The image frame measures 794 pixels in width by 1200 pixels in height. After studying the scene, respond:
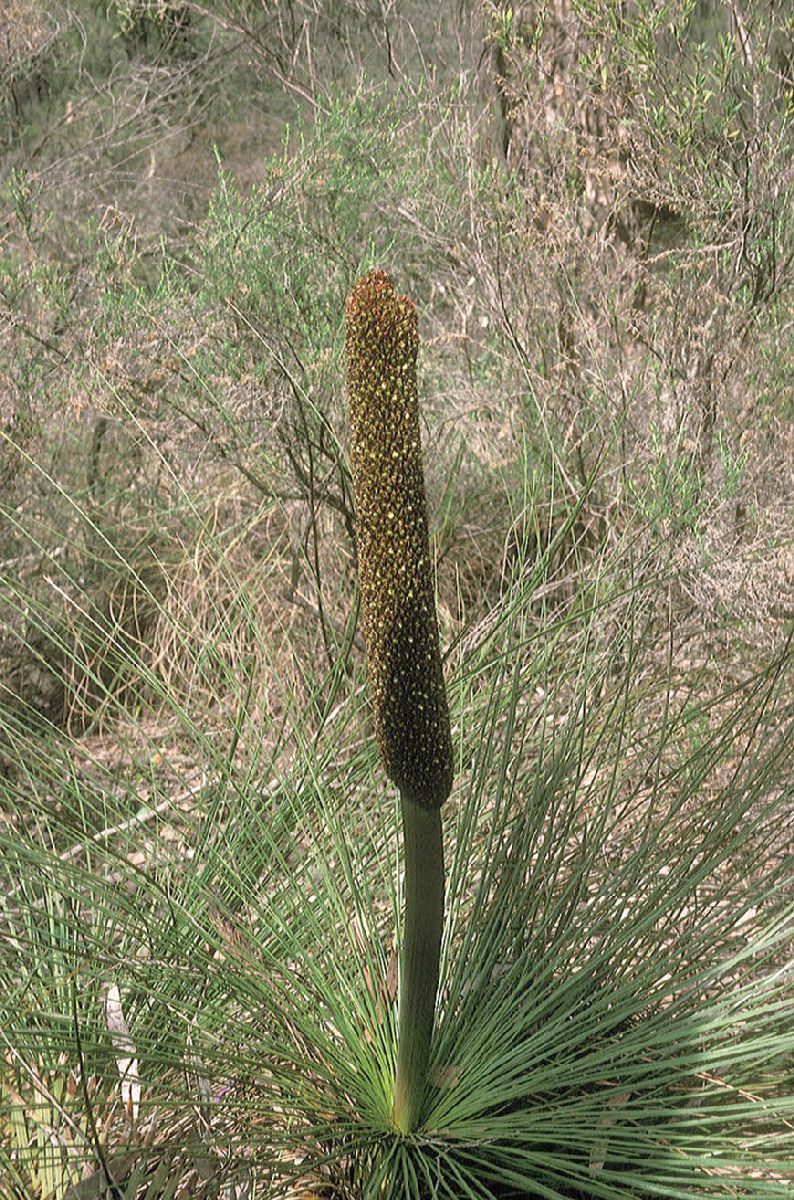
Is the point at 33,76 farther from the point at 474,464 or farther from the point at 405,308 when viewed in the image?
the point at 405,308

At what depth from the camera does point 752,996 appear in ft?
5.84

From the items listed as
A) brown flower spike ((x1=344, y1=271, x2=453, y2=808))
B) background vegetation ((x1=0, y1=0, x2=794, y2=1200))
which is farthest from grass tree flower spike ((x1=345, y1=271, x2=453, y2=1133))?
background vegetation ((x1=0, y1=0, x2=794, y2=1200))

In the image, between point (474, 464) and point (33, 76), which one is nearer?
point (474, 464)

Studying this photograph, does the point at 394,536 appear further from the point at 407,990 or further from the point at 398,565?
the point at 407,990

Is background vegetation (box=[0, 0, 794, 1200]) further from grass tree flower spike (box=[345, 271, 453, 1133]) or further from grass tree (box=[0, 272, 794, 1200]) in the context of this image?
grass tree flower spike (box=[345, 271, 453, 1133])

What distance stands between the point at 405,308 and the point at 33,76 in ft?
27.6

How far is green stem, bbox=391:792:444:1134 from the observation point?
1.67 metres

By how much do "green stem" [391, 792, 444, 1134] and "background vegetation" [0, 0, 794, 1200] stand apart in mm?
71

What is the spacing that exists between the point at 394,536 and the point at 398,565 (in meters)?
0.03

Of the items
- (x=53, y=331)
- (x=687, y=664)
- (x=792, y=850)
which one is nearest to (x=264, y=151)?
(x=53, y=331)

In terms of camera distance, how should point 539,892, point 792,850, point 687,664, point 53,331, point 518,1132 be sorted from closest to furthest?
1. point 518,1132
2. point 539,892
3. point 792,850
4. point 687,664
5. point 53,331

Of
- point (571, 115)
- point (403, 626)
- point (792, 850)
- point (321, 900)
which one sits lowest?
point (792, 850)

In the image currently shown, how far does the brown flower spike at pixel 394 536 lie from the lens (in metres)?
1.44

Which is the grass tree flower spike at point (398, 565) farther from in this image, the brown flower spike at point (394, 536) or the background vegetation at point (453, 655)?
the background vegetation at point (453, 655)
